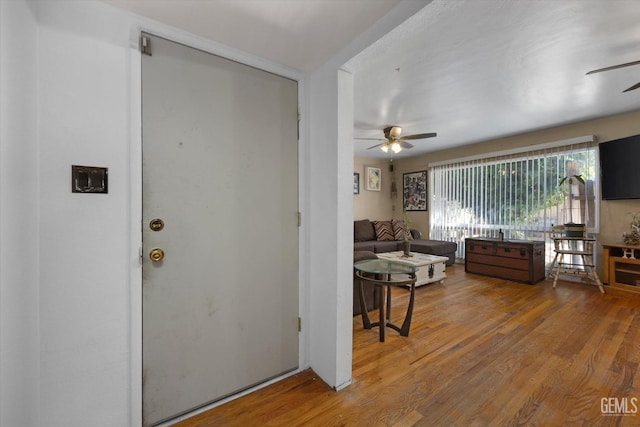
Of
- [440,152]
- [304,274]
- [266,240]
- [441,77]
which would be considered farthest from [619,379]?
[440,152]

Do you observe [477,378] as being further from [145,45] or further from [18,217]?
[145,45]

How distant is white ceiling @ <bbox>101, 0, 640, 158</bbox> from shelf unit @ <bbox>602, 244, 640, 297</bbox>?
1.87 meters

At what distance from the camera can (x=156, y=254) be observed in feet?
4.38

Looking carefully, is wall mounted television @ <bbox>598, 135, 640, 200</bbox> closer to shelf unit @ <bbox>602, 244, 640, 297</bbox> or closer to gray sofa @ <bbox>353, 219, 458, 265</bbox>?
shelf unit @ <bbox>602, 244, 640, 297</bbox>

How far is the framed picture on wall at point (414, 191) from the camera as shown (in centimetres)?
608

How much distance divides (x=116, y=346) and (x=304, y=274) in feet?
3.63

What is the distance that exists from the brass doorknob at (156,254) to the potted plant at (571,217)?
202 inches

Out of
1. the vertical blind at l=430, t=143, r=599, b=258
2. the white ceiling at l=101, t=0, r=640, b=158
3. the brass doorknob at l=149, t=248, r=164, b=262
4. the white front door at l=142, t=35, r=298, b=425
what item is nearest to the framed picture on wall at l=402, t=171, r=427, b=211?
the vertical blind at l=430, t=143, r=599, b=258

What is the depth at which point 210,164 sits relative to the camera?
1.50 metres

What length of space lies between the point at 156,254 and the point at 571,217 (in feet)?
18.1

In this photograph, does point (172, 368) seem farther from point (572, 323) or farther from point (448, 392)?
point (572, 323)

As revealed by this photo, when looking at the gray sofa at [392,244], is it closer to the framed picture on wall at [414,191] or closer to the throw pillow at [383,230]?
the throw pillow at [383,230]

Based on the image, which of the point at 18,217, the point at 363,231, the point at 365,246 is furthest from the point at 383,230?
the point at 18,217

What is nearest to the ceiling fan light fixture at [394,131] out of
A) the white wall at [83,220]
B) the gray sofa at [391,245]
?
the gray sofa at [391,245]
